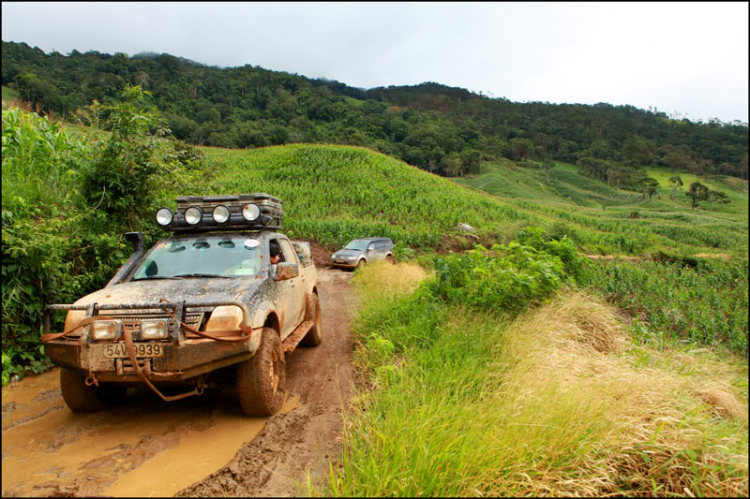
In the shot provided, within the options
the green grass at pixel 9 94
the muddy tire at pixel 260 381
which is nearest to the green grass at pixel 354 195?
the green grass at pixel 9 94

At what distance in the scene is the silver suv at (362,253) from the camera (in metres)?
17.0

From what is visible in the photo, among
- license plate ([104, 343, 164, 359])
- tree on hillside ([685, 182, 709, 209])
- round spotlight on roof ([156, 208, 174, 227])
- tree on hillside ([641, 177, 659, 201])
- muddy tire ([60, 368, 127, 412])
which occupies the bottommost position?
muddy tire ([60, 368, 127, 412])

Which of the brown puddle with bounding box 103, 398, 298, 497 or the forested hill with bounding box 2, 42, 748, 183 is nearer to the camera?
the brown puddle with bounding box 103, 398, 298, 497

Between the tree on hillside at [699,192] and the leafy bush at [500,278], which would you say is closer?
the leafy bush at [500,278]

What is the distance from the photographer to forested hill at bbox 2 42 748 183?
5606 cm

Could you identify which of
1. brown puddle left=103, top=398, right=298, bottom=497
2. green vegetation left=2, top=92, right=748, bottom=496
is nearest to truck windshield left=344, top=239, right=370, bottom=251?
green vegetation left=2, top=92, right=748, bottom=496

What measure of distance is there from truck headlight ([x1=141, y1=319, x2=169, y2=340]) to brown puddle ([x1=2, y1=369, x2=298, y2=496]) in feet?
2.97

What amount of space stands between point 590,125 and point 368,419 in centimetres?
13400

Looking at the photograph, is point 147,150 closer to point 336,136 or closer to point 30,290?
point 30,290

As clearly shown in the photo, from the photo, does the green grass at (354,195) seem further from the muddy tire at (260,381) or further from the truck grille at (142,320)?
the truck grille at (142,320)

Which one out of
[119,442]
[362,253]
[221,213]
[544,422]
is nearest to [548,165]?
[362,253]

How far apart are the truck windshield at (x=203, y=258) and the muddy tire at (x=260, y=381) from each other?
39.7 inches

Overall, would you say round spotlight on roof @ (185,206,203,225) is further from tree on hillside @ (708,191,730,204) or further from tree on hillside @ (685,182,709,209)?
tree on hillside @ (685,182,709,209)

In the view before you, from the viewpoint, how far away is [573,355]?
15.0 feet
